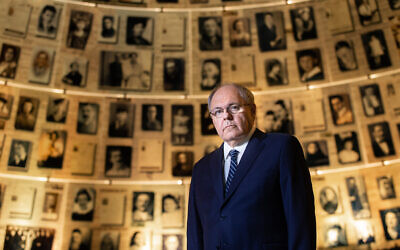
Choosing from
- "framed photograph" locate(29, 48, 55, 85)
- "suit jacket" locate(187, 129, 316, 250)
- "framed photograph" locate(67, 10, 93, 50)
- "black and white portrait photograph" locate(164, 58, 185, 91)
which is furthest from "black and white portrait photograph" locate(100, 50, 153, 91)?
"suit jacket" locate(187, 129, 316, 250)

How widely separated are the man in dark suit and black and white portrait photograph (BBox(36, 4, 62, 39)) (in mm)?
9771

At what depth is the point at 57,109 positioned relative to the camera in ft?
38.5

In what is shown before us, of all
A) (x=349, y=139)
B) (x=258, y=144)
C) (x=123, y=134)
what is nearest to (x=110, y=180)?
(x=123, y=134)

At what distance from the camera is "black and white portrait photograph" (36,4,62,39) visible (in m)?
12.3

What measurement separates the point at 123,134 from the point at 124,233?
3.04 m

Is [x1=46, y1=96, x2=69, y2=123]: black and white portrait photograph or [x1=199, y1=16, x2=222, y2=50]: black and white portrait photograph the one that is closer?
[x1=46, y1=96, x2=69, y2=123]: black and white portrait photograph

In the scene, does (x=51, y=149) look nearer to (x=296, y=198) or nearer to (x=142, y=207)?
(x=142, y=207)

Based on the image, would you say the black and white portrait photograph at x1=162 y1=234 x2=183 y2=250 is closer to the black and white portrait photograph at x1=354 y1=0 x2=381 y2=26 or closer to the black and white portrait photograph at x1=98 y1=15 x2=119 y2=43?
the black and white portrait photograph at x1=98 y1=15 x2=119 y2=43

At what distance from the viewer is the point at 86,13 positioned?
42.4 ft

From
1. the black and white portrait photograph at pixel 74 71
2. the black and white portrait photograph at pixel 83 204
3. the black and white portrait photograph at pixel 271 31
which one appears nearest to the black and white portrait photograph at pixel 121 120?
the black and white portrait photograph at pixel 74 71

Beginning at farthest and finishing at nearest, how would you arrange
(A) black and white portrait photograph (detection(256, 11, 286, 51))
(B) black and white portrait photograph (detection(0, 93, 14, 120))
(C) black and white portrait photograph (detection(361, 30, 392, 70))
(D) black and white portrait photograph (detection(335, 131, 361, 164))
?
1. (A) black and white portrait photograph (detection(256, 11, 286, 51))
2. (C) black and white portrait photograph (detection(361, 30, 392, 70))
3. (D) black and white portrait photograph (detection(335, 131, 361, 164))
4. (B) black and white portrait photograph (detection(0, 93, 14, 120))

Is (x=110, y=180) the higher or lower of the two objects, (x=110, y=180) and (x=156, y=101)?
the lower

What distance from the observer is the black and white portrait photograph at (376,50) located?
470 inches

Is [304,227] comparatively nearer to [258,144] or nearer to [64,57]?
[258,144]
